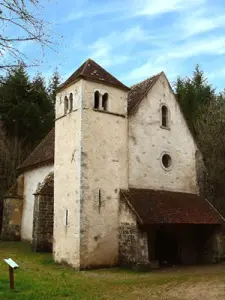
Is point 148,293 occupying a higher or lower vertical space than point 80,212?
lower

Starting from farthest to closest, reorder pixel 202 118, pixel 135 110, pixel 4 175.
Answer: pixel 4 175 < pixel 202 118 < pixel 135 110

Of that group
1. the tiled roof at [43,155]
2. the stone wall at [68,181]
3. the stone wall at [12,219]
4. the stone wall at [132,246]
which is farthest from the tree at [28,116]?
the stone wall at [132,246]

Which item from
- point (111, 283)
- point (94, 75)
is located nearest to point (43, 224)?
point (111, 283)

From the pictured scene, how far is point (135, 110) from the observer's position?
19.4 metres

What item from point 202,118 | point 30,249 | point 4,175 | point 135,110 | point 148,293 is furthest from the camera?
point 4,175

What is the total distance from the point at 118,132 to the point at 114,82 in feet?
8.47

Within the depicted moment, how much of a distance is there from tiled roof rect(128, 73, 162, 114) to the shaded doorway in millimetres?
6705

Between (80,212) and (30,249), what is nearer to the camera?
(80,212)

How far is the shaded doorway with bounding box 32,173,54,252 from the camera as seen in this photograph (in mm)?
20328

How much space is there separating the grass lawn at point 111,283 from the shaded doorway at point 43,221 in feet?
9.20

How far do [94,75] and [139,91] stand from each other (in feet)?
12.5

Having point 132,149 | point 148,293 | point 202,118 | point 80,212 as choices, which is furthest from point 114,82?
point 202,118

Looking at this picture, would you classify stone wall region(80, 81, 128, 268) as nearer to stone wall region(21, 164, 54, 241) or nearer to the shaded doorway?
the shaded doorway

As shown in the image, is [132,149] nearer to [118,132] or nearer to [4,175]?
[118,132]
